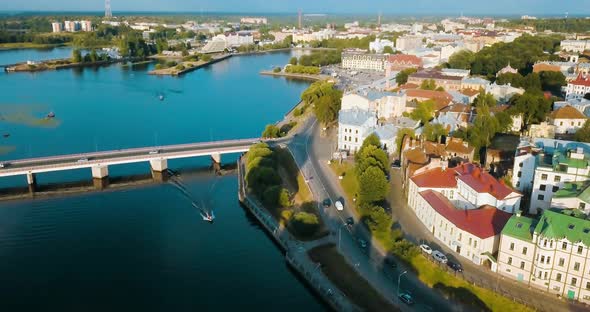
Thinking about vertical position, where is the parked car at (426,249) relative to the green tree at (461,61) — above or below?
below

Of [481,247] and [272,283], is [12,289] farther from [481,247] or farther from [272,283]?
[481,247]

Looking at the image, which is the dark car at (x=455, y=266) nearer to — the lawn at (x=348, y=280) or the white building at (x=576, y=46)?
the lawn at (x=348, y=280)

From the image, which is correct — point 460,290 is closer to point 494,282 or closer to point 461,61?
point 494,282

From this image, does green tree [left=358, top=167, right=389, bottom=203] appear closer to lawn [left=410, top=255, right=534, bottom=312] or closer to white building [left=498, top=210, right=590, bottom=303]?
lawn [left=410, top=255, right=534, bottom=312]

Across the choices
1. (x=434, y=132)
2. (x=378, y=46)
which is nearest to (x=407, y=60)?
(x=378, y=46)

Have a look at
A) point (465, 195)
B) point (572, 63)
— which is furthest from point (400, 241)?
point (572, 63)

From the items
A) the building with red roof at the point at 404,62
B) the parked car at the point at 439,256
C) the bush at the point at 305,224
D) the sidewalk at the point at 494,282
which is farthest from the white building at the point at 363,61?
the parked car at the point at 439,256

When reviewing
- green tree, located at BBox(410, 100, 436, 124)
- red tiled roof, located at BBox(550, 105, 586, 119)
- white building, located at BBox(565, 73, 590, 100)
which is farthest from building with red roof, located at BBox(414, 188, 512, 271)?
white building, located at BBox(565, 73, 590, 100)
